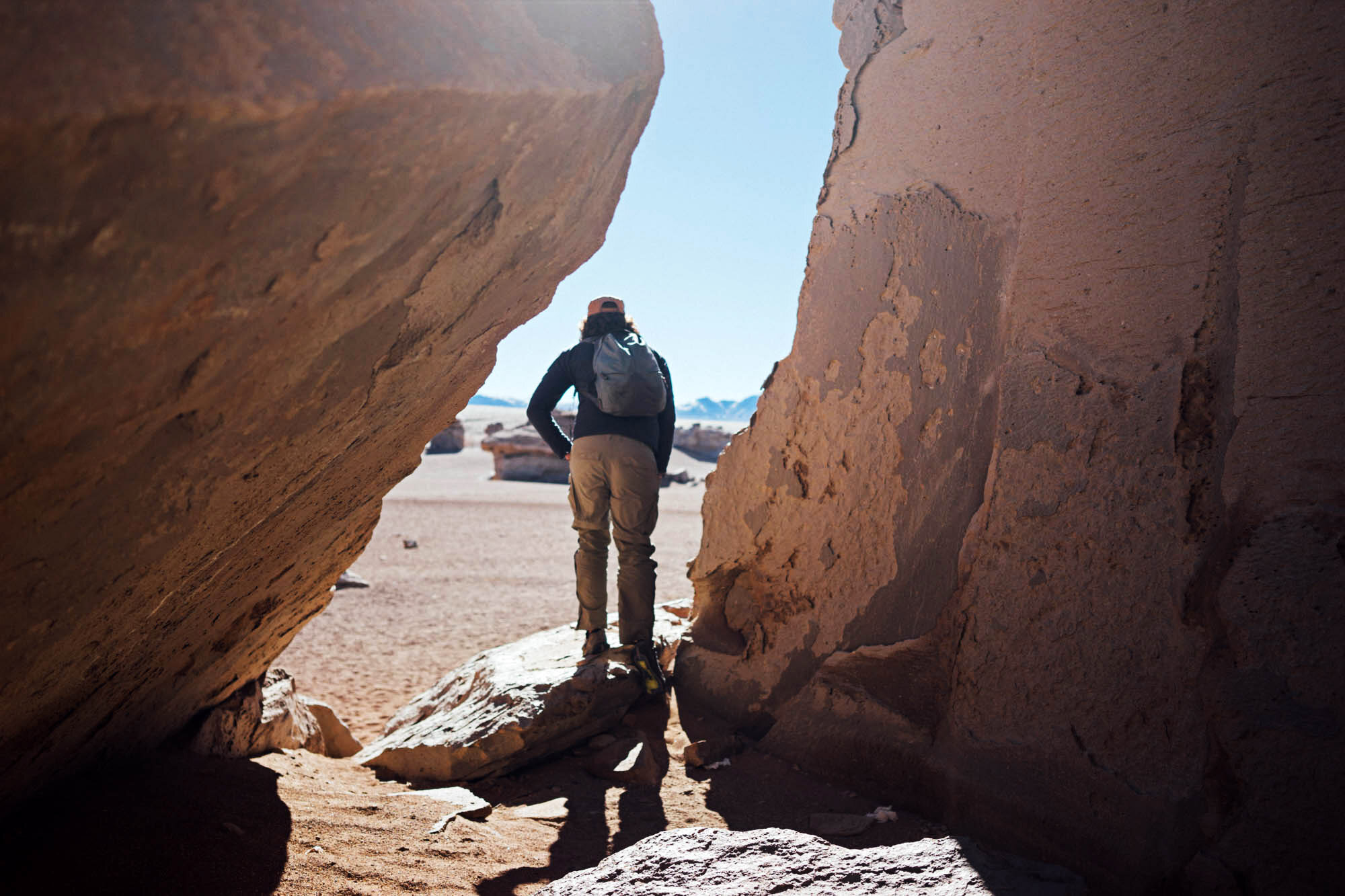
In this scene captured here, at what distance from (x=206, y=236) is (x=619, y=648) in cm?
266

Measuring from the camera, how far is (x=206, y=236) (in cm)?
94

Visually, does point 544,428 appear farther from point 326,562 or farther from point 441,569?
point 441,569

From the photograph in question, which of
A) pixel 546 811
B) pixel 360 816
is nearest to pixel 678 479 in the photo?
pixel 546 811

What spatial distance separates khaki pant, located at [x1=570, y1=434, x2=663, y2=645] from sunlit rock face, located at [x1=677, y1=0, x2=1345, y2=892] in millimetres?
742

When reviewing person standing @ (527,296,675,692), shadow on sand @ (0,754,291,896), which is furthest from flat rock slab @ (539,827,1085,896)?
person standing @ (527,296,675,692)

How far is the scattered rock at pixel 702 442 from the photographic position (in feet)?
75.3

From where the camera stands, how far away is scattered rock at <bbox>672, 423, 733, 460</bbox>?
75.3 ft

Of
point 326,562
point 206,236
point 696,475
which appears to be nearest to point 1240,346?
point 206,236

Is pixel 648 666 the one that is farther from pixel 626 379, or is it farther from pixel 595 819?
pixel 626 379

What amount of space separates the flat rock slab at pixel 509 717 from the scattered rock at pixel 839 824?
962 millimetres

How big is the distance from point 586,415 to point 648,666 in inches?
41.7

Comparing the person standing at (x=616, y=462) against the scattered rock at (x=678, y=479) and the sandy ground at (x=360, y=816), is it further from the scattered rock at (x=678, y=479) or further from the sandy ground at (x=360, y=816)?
the scattered rock at (x=678, y=479)

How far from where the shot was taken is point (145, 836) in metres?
1.81

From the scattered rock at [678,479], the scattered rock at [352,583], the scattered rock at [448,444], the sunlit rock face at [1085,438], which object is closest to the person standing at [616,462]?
the sunlit rock face at [1085,438]
